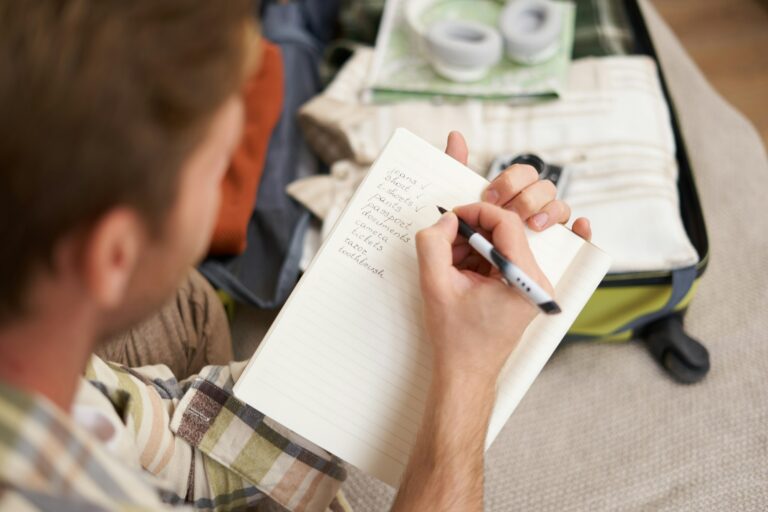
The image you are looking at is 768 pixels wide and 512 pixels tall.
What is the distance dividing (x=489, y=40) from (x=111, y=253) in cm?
90

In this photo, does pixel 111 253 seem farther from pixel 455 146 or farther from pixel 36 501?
pixel 455 146

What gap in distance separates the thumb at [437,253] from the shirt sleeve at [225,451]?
0.75 ft

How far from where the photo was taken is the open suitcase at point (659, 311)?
3.18 ft

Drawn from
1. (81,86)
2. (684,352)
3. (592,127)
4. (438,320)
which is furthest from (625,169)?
(81,86)

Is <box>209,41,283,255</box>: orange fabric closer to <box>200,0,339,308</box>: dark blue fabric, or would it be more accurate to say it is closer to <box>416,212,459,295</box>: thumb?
<box>200,0,339,308</box>: dark blue fabric

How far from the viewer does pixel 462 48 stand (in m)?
1.13

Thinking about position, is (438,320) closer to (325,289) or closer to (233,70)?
(325,289)

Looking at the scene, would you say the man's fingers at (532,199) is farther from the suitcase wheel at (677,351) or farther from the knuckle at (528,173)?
the suitcase wheel at (677,351)

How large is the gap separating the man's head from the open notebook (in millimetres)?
230

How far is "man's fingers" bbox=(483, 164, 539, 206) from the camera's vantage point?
0.65 metres

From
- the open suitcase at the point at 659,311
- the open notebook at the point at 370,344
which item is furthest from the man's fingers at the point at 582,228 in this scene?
the open suitcase at the point at 659,311

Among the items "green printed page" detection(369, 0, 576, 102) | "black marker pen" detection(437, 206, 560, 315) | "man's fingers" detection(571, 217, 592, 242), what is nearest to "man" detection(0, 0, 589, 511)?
"black marker pen" detection(437, 206, 560, 315)

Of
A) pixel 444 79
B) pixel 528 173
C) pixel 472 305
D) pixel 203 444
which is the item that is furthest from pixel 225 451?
pixel 444 79

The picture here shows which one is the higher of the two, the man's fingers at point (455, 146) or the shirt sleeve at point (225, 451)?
the man's fingers at point (455, 146)
